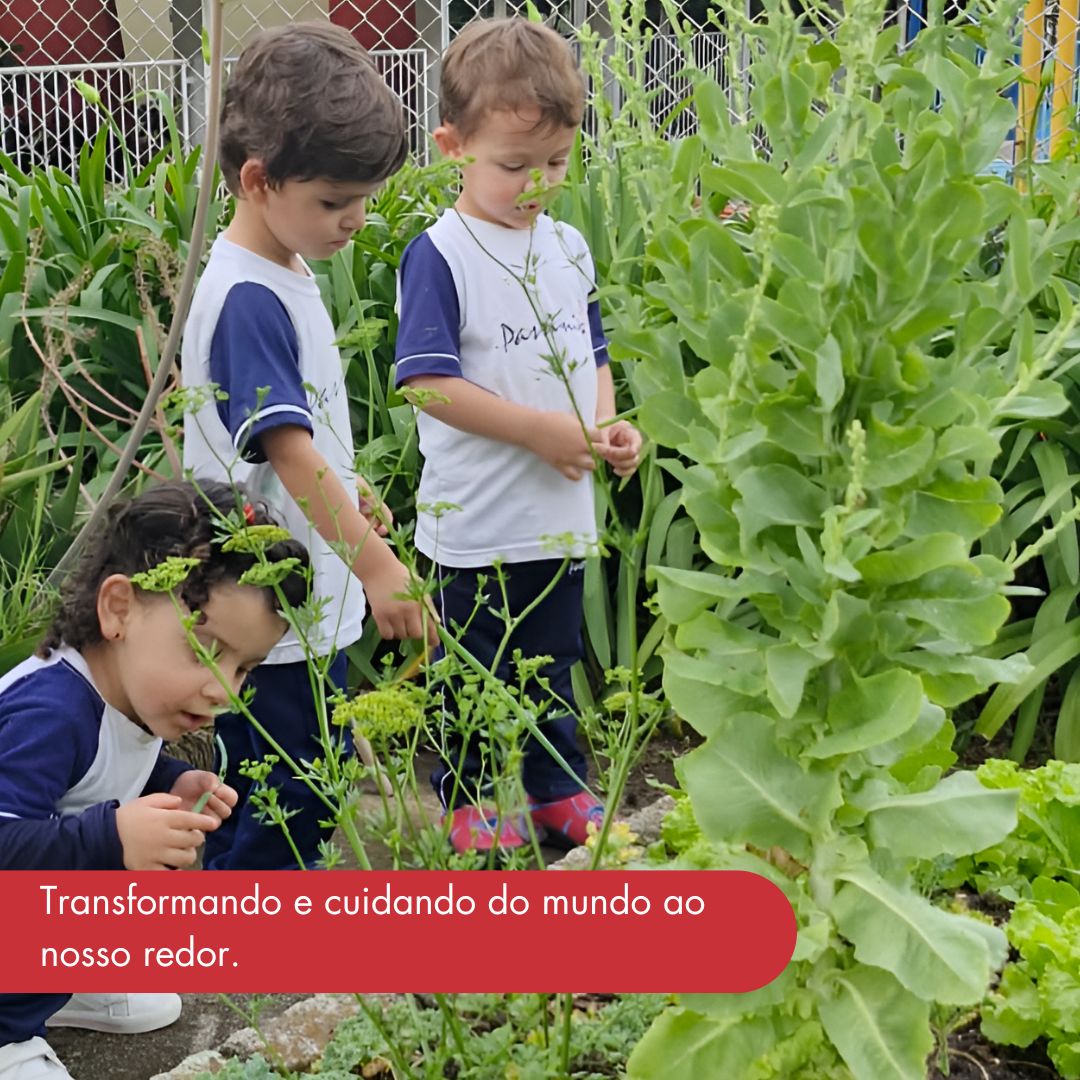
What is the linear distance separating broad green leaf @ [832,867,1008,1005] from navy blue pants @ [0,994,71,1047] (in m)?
1.07

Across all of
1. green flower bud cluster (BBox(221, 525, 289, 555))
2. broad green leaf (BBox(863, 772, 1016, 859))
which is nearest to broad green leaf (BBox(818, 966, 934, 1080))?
broad green leaf (BBox(863, 772, 1016, 859))

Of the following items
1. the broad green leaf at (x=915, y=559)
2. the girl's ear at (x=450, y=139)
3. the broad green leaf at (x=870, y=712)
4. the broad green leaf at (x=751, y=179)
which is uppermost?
the broad green leaf at (x=751, y=179)

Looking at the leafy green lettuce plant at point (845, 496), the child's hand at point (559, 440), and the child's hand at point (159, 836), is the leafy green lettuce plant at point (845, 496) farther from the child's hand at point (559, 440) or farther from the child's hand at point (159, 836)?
the child's hand at point (559, 440)

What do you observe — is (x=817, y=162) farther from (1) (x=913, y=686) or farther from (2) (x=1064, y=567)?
(2) (x=1064, y=567)

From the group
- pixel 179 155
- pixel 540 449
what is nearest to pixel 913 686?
pixel 540 449

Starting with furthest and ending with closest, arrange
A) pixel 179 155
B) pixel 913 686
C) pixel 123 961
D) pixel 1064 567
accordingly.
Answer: pixel 179 155 < pixel 1064 567 < pixel 123 961 < pixel 913 686

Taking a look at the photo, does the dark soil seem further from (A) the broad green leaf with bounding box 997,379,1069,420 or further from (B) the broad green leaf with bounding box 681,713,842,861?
(A) the broad green leaf with bounding box 997,379,1069,420

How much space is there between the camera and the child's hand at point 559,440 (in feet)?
7.86

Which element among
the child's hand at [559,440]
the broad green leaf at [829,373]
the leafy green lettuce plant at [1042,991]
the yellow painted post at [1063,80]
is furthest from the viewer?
the yellow painted post at [1063,80]

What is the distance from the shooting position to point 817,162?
3.68 ft

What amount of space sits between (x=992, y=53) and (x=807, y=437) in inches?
12.8

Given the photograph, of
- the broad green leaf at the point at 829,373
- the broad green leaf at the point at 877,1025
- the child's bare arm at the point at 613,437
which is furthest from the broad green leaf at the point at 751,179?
the child's bare arm at the point at 613,437

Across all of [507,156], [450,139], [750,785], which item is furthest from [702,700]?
[450,139]

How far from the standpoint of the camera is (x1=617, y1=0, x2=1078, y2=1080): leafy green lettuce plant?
105cm
